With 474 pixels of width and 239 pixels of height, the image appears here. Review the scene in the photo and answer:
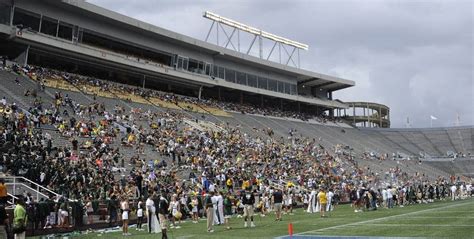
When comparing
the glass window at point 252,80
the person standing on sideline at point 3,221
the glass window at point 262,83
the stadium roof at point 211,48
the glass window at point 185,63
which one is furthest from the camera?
the glass window at point 262,83

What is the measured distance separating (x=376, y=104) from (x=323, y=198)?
6856 centimetres

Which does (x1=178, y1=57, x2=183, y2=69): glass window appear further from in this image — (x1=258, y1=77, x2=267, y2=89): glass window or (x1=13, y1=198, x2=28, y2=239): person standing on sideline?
(x1=13, y1=198, x2=28, y2=239): person standing on sideline

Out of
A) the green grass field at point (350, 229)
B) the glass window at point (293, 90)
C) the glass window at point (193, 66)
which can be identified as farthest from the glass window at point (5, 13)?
the glass window at point (293, 90)

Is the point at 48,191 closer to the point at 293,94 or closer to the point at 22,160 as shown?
the point at 22,160

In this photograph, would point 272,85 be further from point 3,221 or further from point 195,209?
point 3,221

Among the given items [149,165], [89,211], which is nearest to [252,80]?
[149,165]

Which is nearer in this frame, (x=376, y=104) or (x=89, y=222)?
(x=89, y=222)

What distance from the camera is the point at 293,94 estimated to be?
247 ft

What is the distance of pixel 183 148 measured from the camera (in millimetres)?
38312

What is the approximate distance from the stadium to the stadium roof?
0.19m

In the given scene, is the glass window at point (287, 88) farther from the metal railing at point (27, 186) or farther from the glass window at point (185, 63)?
the metal railing at point (27, 186)

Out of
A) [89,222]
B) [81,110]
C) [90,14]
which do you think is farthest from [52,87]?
[89,222]

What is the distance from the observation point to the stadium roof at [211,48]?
46188mm

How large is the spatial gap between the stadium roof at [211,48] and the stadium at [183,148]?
0.19 meters
